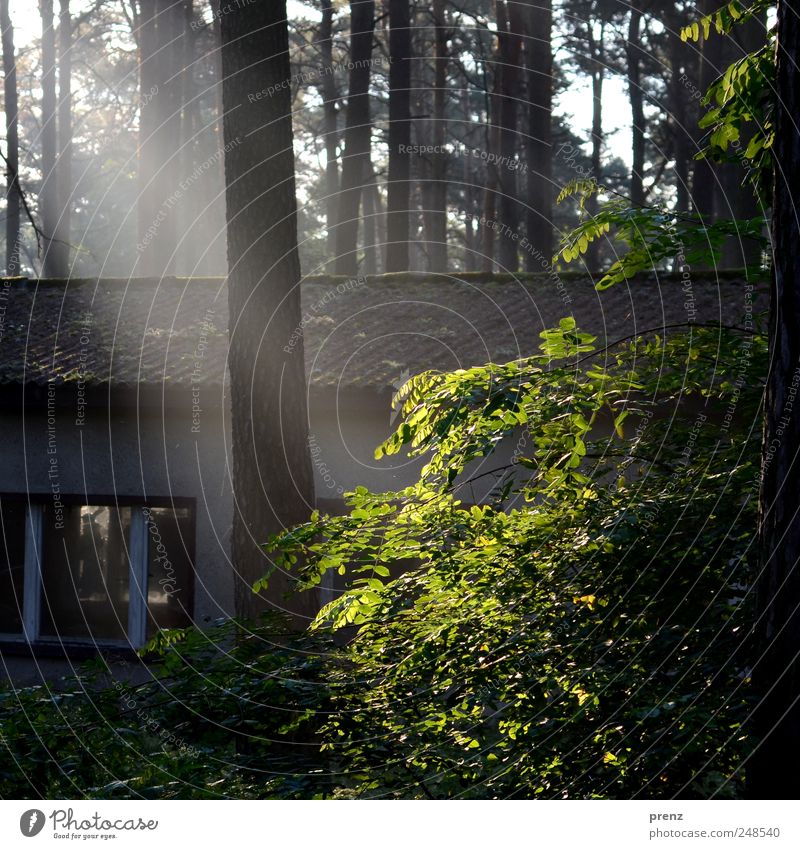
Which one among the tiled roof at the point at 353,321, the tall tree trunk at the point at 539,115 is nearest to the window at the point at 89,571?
the tiled roof at the point at 353,321

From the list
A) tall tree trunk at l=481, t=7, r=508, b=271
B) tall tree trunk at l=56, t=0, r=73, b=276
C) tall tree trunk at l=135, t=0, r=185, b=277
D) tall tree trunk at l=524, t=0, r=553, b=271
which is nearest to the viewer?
tall tree trunk at l=524, t=0, r=553, b=271

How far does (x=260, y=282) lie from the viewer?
6.60m

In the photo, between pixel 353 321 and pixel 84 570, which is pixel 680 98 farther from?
pixel 84 570

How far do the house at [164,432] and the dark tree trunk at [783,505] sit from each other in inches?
224

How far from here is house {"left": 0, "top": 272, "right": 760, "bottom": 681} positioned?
980 centimetres

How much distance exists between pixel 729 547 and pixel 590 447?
952mm

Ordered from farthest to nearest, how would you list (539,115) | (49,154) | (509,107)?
(49,154)
(509,107)
(539,115)

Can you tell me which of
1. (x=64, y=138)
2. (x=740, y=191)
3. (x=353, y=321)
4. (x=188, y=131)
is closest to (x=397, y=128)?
(x=740, y=191)

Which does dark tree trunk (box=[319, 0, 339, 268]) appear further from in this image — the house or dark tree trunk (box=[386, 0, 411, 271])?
the house

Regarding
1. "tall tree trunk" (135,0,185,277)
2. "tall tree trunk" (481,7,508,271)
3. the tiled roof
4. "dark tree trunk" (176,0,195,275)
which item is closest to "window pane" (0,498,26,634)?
the tiled roof

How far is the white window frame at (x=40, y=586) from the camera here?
1048cm

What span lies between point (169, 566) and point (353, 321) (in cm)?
342

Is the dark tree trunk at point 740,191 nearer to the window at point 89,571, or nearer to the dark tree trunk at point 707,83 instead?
the dark tree trunk at point 707,83

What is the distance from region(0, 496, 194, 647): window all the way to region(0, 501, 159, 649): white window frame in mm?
11
